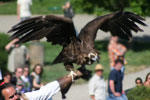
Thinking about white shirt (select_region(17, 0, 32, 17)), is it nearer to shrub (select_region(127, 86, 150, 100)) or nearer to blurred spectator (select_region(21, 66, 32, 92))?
blurred spectator (select_region(21, 66, 32, 92))

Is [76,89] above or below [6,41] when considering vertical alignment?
below

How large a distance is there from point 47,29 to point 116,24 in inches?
83.0

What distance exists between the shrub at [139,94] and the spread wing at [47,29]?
1.66 metres

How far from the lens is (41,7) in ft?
Result: 111

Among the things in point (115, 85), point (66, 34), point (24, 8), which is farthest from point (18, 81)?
point (24, 8)

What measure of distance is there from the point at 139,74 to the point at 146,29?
10.8m

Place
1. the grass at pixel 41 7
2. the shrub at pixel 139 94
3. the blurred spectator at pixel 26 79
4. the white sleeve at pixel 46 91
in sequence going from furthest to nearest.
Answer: the grass at pixel 41 7
the blurred spectator at pixel 26 79
the shrub at pixel 139 94
the white sleeve at pixel 46 91

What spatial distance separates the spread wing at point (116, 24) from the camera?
8508 mm

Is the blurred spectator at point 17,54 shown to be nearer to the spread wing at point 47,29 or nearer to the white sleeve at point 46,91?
the spread wing at point 47,29

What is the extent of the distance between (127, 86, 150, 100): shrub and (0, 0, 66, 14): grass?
2218 cm

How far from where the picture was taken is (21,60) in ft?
46.6

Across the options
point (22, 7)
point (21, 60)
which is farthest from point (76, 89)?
point (22, 7)

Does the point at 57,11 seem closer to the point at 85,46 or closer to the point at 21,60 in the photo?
the point at 21,60

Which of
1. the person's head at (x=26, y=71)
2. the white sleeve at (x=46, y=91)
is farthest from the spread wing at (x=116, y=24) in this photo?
the white sleeve at (x=46, y=91)
